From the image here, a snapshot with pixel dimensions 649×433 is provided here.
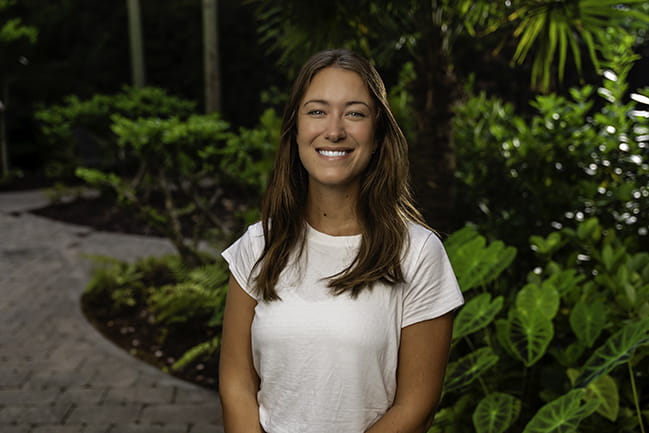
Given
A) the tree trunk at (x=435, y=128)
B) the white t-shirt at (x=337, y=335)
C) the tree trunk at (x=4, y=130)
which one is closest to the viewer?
the white t-shirt at (x=337, y=335)

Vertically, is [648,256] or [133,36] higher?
[648,256]

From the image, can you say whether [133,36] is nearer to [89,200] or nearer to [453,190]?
[89,200]

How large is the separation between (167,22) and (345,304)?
51.7 ft

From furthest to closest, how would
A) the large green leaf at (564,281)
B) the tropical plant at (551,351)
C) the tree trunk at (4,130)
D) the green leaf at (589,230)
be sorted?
the tree trunk at (4,130), the green leaf at (589,230), the large green leaf at (564,281), the tropical plant at (551,351)

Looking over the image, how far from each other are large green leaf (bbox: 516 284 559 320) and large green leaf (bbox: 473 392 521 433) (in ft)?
1.10

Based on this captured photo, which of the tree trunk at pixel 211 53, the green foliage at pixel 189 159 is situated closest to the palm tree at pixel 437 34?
the green foliage at pixel 189 159

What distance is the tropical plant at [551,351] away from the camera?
2188mm

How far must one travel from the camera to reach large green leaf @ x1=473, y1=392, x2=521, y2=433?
232 cm

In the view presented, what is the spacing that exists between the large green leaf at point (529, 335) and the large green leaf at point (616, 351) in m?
0.17

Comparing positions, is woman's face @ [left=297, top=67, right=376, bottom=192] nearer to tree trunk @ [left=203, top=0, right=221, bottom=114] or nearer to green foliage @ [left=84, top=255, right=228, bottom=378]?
green foliage @ [left=84, top=255, right=228, bottom=378]

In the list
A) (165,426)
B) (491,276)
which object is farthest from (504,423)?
(165,426)

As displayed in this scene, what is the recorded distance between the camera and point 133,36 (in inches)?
523

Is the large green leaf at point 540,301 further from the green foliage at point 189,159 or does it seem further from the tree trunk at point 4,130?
the tree trunk at point 4,130

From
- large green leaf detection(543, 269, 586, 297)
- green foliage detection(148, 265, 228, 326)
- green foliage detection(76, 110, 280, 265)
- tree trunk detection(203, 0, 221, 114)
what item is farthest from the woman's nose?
tree trunk detection(203, 0, 221, 114)
